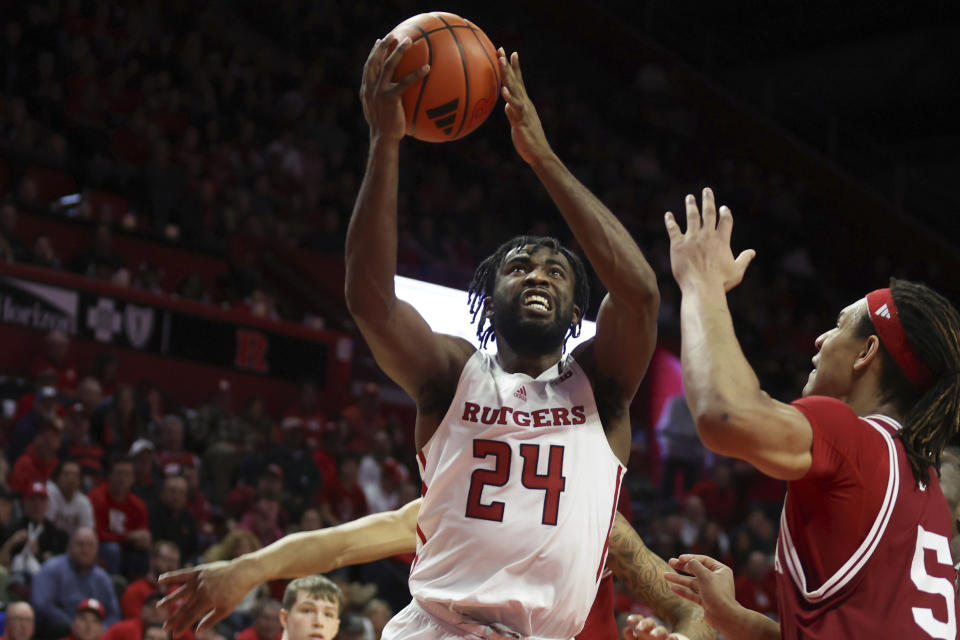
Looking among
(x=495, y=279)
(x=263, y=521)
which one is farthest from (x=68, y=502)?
(x=495, y=279)

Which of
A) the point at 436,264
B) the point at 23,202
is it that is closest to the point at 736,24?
the point at 436,264

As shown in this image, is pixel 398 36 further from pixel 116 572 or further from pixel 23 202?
pixel 23 202

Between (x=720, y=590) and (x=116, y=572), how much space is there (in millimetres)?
6139

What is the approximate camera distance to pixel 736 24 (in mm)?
20938

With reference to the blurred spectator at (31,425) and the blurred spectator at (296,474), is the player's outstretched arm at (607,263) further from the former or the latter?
the blurred spectator at (296,474)

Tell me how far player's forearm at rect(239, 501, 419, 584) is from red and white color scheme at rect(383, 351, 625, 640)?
2.41ft

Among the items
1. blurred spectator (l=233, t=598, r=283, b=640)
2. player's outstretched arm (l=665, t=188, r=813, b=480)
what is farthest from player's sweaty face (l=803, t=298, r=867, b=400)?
blurred spectator (l=233, t=598, r=283, b=640)

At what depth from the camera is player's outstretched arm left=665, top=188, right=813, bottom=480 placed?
7.84 feet

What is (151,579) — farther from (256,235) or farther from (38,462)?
(256,235)

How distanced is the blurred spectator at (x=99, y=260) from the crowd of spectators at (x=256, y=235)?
0.02m

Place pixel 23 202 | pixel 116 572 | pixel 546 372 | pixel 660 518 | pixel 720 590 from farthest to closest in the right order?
1. pixel 660 518
2. pixel 23 202
3. pixel 116 572
4. pixel 546 372
5. pixel 720 590

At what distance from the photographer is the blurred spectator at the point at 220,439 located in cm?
962

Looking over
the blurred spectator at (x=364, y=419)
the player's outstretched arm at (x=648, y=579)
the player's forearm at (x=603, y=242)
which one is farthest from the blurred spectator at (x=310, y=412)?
the player's forearm at (x=603, y=242)

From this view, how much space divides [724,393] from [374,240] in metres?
1.28
